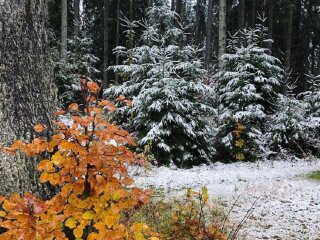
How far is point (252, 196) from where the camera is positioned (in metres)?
5.70

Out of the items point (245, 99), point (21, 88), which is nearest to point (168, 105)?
point (245, 99)

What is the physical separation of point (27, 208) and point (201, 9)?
35212mm

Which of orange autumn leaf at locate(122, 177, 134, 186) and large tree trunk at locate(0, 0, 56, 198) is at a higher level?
large tree trunk at locate(0, 0, 56, 198)

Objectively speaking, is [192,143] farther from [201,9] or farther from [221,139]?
[201,9]

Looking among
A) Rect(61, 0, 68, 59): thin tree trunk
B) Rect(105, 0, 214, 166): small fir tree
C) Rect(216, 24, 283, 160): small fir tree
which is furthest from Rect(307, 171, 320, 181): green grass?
Rect(61, 0, 68, 59): thin tree trunk

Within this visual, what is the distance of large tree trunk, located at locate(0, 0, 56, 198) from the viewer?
2629 millimetres

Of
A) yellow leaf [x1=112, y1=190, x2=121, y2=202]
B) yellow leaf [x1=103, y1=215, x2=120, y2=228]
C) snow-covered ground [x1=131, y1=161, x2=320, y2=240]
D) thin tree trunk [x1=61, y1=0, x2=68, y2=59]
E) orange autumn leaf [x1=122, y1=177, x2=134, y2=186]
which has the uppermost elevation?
thin tree trunk [x1=61, y1=0, x2=68, y2=59]

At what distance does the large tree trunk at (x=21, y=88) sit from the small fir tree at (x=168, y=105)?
5.71 meters

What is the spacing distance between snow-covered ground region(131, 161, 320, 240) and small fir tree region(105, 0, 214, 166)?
2.95ft

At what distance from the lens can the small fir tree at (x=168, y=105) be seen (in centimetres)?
889

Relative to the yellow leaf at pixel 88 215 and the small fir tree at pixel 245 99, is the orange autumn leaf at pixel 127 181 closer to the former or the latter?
the yellow leaf at pixel 88 215

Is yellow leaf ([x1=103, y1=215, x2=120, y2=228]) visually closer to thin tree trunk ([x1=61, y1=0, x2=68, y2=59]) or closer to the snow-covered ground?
the snow-covered ground

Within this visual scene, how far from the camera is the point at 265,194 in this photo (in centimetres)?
570

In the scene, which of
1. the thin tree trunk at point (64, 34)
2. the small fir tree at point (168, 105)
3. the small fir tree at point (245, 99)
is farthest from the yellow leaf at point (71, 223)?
the thin tree trunk at point (64, 34)
